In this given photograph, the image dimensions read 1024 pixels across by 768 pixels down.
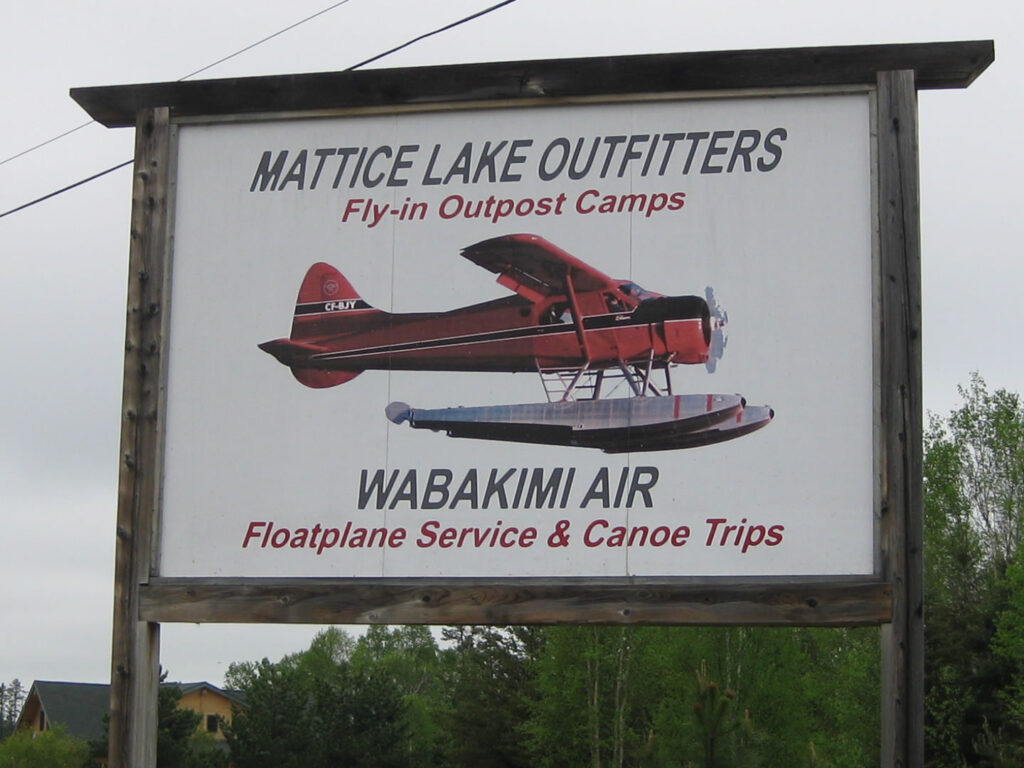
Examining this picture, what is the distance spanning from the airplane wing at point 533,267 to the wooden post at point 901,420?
5.61 ft

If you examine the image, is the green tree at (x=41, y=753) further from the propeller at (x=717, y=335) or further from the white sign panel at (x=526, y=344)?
the propeller at (x=717, y=335)

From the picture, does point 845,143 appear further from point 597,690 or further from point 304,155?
point 597,690

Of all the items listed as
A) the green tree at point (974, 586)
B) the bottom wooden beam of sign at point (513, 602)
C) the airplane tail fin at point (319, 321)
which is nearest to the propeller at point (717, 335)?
the bottom wooden beam of sign at point (513, 602)

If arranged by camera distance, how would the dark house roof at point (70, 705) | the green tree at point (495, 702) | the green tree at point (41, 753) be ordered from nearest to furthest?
the green tree at point (41, 753) → the green tree at point (495, 702) → the dark house roof at point (70, 705)

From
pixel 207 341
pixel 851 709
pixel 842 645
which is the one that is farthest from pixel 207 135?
pixel 842 645

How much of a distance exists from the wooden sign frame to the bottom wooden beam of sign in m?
0.01

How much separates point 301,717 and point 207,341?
3298cm

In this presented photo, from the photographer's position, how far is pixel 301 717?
132ft

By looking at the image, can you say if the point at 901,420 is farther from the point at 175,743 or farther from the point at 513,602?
the point at 175,743

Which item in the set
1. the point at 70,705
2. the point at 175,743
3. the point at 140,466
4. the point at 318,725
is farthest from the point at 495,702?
the point at 140,466

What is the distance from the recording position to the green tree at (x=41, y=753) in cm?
4419

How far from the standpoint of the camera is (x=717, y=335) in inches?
328

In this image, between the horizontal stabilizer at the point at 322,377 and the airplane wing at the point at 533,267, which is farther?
the horizontal stabilizer at the point at 322,377

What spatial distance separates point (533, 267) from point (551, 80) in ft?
3.50
